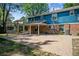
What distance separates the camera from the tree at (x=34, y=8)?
459cm

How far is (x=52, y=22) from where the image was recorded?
15.1ft

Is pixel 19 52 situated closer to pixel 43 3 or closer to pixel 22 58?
pixel 22 58

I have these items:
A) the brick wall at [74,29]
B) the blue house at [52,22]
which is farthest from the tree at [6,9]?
the brick wall at [74,29]

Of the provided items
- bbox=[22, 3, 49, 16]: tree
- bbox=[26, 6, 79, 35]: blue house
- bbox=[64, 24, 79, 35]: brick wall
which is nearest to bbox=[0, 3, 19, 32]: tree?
bbox=[22, 3, 49, 16]: tree

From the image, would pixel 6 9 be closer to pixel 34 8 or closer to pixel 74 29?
pixel 34 8

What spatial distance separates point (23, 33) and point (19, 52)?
1.12ft

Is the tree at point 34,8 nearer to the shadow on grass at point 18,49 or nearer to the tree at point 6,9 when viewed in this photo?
the tree at point 6,9

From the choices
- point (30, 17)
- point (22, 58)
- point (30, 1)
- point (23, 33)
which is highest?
point (30, 1)

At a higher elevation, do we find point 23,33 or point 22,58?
point 23,33

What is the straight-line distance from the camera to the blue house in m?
4.60

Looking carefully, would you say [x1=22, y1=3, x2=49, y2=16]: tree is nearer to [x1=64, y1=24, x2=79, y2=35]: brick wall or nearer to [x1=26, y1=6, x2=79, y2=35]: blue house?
[x1=26, y1=6, x2=79, y2=35]: blue house

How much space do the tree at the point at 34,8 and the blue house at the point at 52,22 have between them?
8 cm

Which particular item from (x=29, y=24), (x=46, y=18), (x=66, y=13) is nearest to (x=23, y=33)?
(x=29, y=24)

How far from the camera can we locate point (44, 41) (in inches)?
183
